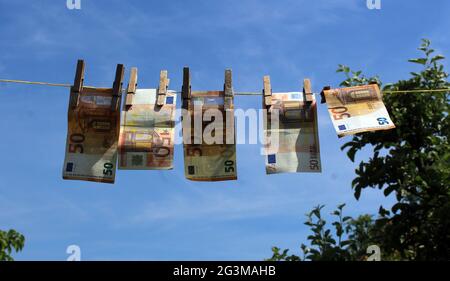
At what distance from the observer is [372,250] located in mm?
7965

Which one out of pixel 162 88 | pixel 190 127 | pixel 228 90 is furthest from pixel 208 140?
pixel 162 88

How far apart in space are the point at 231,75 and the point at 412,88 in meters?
2.63

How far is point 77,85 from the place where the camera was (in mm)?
7402

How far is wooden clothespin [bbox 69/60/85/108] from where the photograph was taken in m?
7.39

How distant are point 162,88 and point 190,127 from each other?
58 cm

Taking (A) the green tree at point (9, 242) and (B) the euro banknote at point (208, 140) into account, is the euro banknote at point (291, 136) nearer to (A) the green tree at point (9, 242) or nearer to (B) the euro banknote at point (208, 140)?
(B) the euro banknote at point (208, 140)

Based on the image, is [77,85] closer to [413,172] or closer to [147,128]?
[147,128]

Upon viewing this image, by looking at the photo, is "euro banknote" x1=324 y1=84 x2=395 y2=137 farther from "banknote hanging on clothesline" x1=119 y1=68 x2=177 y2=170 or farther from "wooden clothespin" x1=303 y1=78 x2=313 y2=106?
"banknote hanging on clothesline" x1=119 y1=68 x2=177 y2=170

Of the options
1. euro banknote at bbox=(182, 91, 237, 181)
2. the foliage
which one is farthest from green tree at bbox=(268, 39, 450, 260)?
euro banknote at bbox=(182, 91, 237, 181)
